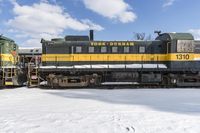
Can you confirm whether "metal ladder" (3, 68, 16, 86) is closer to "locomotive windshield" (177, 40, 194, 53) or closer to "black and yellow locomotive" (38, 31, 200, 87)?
"black and yellow locomotive" (38, 31, 200, 87)

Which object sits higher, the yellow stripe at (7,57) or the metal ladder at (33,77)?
the yellow stripe at (7,57)

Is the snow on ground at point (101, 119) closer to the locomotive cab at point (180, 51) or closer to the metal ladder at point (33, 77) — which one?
the metal ladder at point (33, 77)

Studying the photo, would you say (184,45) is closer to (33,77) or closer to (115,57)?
(115,57)

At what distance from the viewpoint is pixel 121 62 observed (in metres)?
19.5

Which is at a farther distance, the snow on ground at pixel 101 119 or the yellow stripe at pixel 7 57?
the yellow stripe at pixel 7 57

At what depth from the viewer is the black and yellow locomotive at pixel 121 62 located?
1895cm

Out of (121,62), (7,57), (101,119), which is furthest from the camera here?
(7,57)

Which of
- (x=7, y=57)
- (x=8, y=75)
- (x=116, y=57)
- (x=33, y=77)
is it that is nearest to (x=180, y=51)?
(x=116, y=57)

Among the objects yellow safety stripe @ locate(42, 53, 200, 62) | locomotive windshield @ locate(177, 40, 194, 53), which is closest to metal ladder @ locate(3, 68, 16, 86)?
yellow safety stripe @ locate(42, 53, 200, 62)

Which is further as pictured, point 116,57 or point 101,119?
point 116,57

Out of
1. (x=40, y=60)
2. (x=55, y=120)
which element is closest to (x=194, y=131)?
(x=55, y=120)

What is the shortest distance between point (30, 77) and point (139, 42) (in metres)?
7.33

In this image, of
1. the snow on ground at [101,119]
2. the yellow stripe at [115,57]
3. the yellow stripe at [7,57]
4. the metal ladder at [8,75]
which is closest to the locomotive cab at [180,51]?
the yellow stripe at [115,57]

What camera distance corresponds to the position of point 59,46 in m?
19.5
